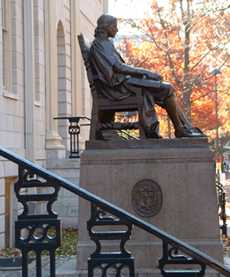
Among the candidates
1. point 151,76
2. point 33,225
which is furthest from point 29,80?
point 33,225

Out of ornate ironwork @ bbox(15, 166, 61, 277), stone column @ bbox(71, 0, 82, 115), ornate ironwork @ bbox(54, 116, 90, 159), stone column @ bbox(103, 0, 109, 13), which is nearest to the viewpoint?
ornate ironwork @ bbox(15, 166, 61, 277)

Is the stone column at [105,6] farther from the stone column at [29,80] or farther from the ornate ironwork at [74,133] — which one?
the stone column at [29,80]

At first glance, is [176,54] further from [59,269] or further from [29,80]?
[59,269]

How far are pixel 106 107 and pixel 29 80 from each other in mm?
7188

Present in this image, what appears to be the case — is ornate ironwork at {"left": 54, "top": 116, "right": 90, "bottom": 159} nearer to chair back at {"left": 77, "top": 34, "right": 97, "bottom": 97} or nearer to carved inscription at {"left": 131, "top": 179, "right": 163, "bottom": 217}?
chair back at {"left": 77, "top": 34, "right": 97, "bottom": 97}

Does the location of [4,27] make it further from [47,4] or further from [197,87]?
[197,87]

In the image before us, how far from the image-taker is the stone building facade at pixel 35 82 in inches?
558

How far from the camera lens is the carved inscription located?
8.66 meters

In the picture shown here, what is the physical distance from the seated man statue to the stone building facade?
4.72 meters

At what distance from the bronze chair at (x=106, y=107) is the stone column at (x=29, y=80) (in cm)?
684

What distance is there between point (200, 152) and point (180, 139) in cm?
32

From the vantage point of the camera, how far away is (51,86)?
18625mm

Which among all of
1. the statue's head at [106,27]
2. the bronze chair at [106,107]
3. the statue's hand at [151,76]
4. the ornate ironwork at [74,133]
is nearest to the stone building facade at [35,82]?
the ornate ironwork at [74,133]

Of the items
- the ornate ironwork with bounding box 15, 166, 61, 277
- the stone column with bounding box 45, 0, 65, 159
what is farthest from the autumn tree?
the ornate ironwork with bounding box 15, 166, 61, 277
